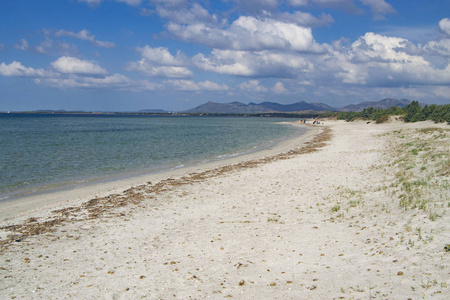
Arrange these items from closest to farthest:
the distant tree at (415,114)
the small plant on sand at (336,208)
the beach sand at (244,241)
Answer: the beach sand at (244,241), the small plant on sand at (336,208), the distant tree at (415,114)

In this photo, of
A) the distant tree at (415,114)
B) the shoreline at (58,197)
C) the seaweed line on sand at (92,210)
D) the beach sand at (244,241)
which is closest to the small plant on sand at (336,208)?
the beach sand at (244,241)

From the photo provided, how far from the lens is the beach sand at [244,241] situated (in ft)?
23.3

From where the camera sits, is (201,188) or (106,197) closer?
(106,197)

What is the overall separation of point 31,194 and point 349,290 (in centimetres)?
1917

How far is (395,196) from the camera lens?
12398 millimetres

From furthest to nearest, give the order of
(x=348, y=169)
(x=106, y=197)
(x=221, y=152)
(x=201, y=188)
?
(x=221, y=152) → (x=348, y=169) → (x=201, y=188) → (x=106, y=197)

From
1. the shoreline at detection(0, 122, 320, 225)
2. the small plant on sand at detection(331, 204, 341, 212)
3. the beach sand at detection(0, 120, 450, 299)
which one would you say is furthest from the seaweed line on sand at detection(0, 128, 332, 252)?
the small plant on sand at detection(331, 204, 341, 212)

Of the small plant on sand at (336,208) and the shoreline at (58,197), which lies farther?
the shoreline at (58,197)

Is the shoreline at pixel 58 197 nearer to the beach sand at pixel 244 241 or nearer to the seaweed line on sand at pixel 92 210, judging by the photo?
the beach sand at pixel 244 241

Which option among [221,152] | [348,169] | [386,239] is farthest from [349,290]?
[221,152]

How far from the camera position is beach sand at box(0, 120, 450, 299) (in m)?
7.10

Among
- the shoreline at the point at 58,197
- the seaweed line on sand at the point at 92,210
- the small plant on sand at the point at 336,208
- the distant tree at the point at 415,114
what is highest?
the distant tree at the point at 415,114

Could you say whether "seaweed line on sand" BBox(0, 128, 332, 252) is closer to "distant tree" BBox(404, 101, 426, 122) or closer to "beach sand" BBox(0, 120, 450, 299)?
"beach sand" BBox(0, 120, 450, 299)

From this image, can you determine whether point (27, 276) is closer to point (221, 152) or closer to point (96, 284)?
point (96, 284)
